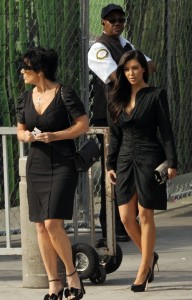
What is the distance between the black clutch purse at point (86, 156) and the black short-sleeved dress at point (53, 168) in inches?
1.7

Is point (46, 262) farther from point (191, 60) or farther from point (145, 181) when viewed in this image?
point (191, 60)

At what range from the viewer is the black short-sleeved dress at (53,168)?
792cm

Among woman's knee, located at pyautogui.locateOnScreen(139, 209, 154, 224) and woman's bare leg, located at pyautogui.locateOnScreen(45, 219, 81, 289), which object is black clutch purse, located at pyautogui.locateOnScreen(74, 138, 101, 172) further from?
woman's knee, located at pyautogui.locateOnScreen(139, 209, 154, 224)

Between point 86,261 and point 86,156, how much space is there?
983 mm

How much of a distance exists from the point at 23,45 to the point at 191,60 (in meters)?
3.49

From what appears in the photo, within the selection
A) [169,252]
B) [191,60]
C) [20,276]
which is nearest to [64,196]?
[20,276]

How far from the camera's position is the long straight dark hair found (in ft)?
27.9

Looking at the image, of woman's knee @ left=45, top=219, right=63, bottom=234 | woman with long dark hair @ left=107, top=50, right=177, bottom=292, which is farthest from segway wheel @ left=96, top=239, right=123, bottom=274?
woman's knee @ left=45, top=219, right=63, bottom=234

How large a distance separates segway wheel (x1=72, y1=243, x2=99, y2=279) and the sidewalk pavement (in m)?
0.13

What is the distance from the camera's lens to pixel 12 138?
11188mm

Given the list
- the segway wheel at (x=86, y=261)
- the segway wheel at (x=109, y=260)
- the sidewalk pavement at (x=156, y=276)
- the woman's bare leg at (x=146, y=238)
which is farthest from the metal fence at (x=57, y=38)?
the woman's bare leg at (x=146, y=238)

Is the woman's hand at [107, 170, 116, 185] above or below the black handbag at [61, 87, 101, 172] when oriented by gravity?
below

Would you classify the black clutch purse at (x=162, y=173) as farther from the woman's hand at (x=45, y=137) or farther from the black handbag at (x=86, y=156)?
the woman's hand at (x=45, y=137)

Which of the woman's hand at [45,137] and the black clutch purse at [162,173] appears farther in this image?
the black clutch purse at [162,173]
